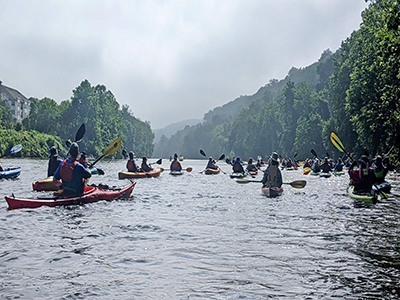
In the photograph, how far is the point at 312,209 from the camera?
49.1 ft

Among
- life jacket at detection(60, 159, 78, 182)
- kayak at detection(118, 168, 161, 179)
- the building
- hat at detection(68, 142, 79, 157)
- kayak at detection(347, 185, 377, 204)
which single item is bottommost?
kayak at detection(347, 185, 377, 204)

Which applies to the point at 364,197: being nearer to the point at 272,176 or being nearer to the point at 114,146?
the point at 272,176

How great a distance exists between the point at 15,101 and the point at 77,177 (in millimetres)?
123283

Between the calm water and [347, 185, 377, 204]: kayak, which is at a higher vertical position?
[347, 185, 377, 204]: kayak

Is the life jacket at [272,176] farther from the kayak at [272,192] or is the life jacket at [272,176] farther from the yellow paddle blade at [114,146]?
the yellow paddle blade at [114,146]

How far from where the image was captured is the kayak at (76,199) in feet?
41.0

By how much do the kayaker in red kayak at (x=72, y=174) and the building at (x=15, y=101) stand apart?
393ft

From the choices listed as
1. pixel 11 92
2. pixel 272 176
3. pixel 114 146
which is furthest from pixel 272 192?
pixel 11 92

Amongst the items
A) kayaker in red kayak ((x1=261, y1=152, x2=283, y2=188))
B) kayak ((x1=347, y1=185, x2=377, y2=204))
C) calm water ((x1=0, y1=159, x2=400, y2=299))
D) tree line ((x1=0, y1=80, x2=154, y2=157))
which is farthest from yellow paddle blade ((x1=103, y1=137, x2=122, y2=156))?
tree line ((x1=0, y1=80, x2=154, y2=157))

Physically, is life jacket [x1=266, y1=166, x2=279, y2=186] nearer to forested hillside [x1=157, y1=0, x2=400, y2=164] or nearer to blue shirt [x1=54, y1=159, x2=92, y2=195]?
forested hillside [x1=157, y1=0, x2=400, y2=164]

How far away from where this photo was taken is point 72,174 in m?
13.8

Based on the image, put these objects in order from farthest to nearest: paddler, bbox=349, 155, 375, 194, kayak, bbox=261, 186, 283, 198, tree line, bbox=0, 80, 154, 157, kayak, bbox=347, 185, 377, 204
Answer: tree line, bbox=0, 80, 154, 157, kayak, bbox=261, 186, 283, 198, paddler, bbox=349, 155, 375, 194, kayak, bbox=347, 185, 377, 204

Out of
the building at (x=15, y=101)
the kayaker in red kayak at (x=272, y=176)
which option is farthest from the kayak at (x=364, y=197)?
the building at (x=15, y=101)

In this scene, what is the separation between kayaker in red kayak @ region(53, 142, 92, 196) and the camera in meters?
13.6
